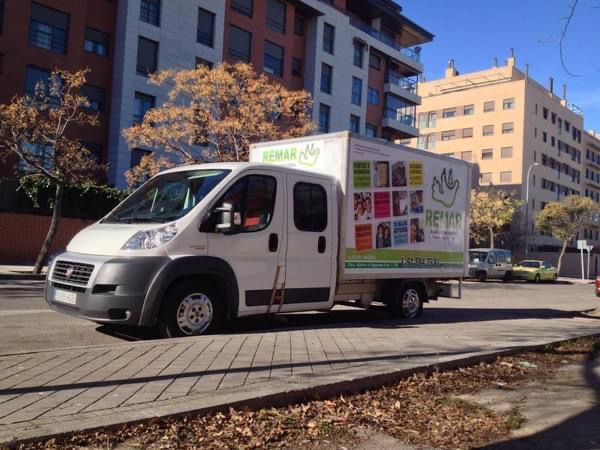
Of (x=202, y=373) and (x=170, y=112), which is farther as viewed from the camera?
(x=170, y=112)

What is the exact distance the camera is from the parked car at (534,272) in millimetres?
35188

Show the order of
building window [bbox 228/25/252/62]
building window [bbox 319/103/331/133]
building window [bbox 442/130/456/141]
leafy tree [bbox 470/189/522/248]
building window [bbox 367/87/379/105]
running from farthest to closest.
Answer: building window [bbox 442/130/456/141], leafy tree [bbox 470/189/522/248], building window [bbox 367/87/379/105], building window [bbox 319/103/331/133], building window [bbox 228/25/252/62]

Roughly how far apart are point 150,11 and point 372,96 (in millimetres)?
20240

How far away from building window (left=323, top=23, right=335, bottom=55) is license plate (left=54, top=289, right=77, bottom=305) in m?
34.7

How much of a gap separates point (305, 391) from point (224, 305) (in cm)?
272

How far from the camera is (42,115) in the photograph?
18.4 metres

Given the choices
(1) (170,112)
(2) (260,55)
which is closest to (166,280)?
(1) (170,112)

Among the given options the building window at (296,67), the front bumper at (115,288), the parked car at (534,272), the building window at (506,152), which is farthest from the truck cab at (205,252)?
the building window at (506,152)

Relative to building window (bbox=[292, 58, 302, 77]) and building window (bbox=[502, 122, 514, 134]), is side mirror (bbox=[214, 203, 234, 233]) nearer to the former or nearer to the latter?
building window (bbox=[292, 58, 302, 77])

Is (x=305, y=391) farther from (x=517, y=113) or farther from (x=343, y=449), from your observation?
(x=517, y=113)

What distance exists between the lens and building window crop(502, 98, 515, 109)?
61.7 metres

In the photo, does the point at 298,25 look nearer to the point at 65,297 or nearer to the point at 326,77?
the point at 326,77

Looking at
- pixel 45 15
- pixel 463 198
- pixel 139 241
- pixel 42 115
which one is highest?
pixel 45 15

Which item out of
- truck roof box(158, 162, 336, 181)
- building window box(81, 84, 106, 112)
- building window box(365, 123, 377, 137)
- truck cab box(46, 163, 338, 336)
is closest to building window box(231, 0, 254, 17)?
building window box(81, 84, 106, 112)
